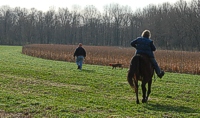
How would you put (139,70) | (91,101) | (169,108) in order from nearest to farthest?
(169,108)
(139,70)
(91,101)

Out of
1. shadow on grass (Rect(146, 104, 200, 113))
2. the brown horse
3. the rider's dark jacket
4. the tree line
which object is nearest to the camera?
shadow on grass (Rect(146, 104, 200, 113))

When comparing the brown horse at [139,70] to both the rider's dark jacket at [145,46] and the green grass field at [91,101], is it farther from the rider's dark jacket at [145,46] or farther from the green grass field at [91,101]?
the green grass field at [91,101]

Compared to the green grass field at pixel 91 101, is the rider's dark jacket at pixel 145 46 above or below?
above

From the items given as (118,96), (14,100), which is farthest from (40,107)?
(118,96)

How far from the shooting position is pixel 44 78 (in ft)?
49.9

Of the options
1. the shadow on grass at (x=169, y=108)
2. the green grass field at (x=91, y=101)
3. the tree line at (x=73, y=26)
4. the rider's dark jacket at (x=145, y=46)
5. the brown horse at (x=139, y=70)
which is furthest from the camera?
the tree line at (x=73, y=26)

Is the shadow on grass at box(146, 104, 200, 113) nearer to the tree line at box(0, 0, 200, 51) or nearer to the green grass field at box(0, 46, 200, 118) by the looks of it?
the green grass field at box(0, 46, 200, 118)

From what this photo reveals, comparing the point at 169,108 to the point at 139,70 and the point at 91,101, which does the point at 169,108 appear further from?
the point at 91,101

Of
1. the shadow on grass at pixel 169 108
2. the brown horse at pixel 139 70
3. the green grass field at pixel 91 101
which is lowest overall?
the shadow on grass at pixel 169 108

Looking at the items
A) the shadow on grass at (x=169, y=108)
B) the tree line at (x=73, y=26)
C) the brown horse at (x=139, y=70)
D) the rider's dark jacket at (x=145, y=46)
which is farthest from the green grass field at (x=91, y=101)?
Result: the tree line at (x=73, y=26)

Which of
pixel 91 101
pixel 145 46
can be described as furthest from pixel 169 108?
pixel 91 101

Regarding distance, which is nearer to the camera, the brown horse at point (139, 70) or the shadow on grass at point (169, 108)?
the shadow on grass at point (169, 108)

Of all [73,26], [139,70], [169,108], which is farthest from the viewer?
[73,26]

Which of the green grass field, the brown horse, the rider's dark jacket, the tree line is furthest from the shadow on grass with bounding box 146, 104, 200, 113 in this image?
the tree line
